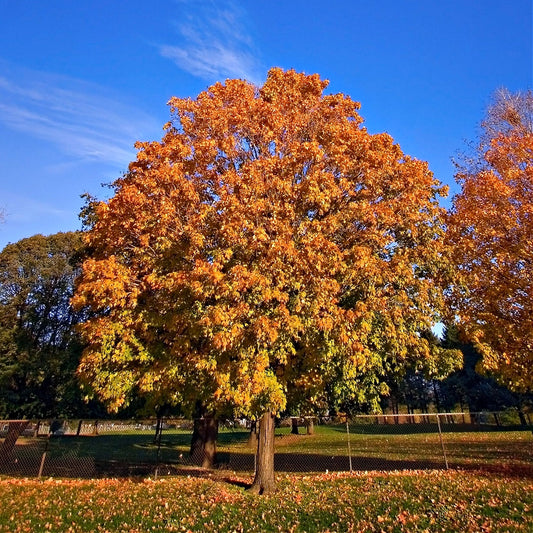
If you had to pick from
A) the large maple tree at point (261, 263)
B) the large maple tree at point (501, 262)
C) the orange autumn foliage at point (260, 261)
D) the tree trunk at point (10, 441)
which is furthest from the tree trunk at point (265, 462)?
the tree trunk at point (10, 441)

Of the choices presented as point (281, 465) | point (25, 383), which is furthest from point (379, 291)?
point (25, 383)

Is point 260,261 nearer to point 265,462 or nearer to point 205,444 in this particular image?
point 265,462

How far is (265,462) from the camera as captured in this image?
10.9 metres

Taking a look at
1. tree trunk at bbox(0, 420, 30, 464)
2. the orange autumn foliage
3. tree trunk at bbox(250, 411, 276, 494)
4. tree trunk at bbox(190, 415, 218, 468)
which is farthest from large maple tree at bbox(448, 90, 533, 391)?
tree trunk at bbox(0, 420, 30, 464)

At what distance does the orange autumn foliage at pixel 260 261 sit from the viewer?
28.2 feet

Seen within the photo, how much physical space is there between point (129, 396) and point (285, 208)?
617 centimetres

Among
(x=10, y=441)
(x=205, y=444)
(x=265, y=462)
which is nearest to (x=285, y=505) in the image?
(x=265, y=462)

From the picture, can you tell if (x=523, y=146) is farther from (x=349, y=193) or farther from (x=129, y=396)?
(x=129, y=396)

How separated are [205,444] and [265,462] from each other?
821 centimetres

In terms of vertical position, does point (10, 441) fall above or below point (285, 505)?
above

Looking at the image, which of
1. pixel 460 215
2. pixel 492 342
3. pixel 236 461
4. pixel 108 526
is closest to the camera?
pixel 108 526

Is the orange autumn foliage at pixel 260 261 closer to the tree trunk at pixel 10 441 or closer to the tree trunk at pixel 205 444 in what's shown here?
the tree trunk at pixel 205 444

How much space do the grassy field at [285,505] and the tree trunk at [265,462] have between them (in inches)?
15.7

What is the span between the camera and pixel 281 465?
1766cm
